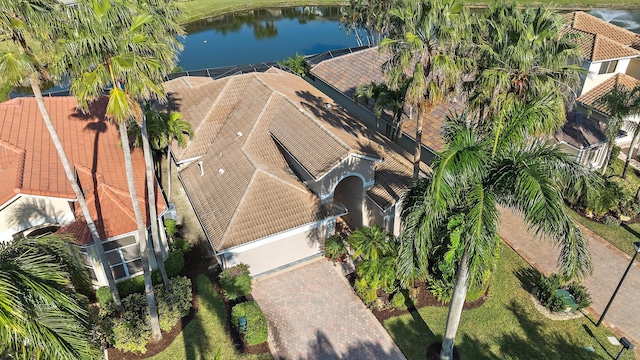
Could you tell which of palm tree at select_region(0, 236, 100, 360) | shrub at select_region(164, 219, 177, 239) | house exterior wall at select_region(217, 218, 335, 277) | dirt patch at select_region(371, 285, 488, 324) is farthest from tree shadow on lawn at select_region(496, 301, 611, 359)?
shrub at select_region(164, 219, 177, 239)

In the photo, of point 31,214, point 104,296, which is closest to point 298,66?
point 31,214

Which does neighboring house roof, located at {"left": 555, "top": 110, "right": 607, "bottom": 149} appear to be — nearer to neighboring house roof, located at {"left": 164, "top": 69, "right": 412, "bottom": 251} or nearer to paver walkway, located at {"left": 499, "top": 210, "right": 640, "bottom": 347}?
paver walkway, located at {"left": 499, "top": 210, "right": 640, "bottom": 347}

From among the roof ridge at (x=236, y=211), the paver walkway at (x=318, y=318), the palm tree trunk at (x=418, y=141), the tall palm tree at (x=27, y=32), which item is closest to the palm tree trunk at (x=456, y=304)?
the paver walkway at (x=318, y=318)

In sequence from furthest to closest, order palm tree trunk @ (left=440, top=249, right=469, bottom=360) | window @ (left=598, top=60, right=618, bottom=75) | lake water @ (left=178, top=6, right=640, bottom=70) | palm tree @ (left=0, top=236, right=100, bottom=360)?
lake water @ (left=178, top=6, right=640, bottom=70), window @ (left=598, top=60, right=618, bottom=75), palm tree trunk @ (left=440, top=249, right=469, bottom=360), palm tree @ (left=0, top=236, right=100, bottom=360)

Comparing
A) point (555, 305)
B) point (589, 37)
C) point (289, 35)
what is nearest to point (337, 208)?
point (555, 305)

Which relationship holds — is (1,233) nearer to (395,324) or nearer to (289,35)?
(395,324)

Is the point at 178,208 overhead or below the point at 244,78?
below
